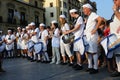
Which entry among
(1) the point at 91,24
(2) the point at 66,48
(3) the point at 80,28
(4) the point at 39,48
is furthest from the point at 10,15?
(1) the point at 91,24

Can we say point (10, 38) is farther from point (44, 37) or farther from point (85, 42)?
point (85, 42)

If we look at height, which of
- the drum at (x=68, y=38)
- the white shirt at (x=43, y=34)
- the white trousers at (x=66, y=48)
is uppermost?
the white shirt at (x=43, y=34)

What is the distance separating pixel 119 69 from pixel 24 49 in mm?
10325

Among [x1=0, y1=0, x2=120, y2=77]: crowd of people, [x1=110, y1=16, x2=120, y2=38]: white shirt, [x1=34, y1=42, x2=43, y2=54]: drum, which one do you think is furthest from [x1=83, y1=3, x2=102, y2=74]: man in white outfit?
[x1=34, y1=42, x2=43, y2=54]: drum

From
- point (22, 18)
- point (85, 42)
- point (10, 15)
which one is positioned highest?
point (10, 15)

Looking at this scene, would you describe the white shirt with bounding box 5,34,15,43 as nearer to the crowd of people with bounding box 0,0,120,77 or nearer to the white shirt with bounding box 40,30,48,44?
the crowd of people with bounding box 0,0,120,77

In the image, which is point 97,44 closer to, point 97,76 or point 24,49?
point 97,76

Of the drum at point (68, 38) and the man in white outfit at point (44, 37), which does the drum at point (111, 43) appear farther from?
the man in white outfit at point (44, 37)

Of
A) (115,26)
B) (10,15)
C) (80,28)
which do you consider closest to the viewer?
(115,26)

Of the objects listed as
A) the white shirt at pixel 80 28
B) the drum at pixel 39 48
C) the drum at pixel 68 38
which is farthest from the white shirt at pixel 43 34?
the white shirt at pixel 80 28

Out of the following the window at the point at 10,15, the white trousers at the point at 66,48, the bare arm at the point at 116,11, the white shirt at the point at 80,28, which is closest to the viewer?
the bare arm at the point at 116,11

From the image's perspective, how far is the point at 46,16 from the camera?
6906 cm

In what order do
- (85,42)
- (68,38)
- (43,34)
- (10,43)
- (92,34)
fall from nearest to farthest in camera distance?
(92,34) < (85,42) < (68,38) < (43,34) < (10,43)

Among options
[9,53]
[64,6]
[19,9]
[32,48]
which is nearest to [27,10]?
[19,9]
